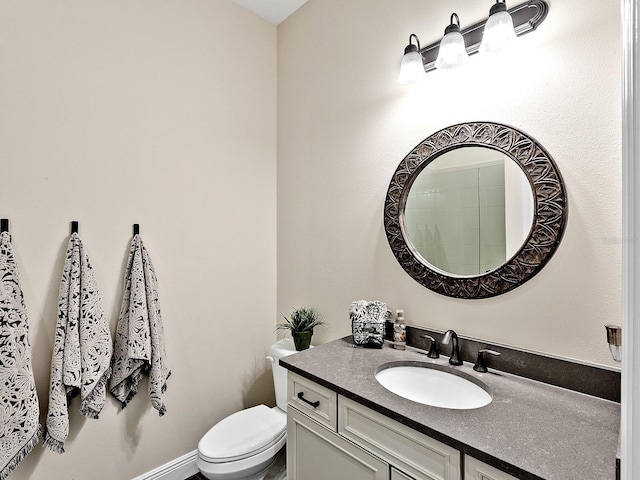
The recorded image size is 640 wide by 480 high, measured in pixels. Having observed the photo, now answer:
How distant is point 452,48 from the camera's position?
1.34 metres

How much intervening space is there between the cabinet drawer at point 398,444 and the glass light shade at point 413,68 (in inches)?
51.4

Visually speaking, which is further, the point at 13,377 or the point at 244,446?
the point at 244,446

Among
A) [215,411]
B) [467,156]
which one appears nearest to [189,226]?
[215,411]

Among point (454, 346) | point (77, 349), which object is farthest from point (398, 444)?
point (77, 349)

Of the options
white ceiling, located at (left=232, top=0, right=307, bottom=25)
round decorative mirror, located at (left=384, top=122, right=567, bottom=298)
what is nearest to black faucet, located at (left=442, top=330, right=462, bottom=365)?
round decorative mirror, located at (left=384, top=122, right=567, bottom=298)

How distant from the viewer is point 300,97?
2160 millimetres

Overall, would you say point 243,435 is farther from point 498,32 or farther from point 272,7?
point 272,7

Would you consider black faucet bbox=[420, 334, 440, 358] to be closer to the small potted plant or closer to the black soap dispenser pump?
the black soap dispenser pump

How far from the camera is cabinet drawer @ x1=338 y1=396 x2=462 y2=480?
0.92m

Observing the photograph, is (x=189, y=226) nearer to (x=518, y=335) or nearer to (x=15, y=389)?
(x=15, y=389)

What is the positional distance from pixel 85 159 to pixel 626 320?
1.91 metres

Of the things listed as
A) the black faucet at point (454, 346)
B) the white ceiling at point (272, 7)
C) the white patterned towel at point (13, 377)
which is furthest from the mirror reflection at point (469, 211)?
the white patterned towel at point (13, 377)

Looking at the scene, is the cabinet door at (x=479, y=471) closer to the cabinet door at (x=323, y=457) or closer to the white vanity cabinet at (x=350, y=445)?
the white vanity cabinet at (x=350, y=445)

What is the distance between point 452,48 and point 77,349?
1.94 m
